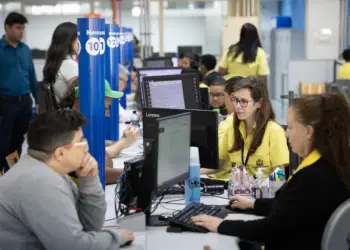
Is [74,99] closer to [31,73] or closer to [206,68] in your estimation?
[31,73]

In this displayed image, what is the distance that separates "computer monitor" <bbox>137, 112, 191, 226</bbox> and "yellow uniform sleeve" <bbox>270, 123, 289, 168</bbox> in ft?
2.75

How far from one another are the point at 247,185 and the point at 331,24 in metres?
7.89

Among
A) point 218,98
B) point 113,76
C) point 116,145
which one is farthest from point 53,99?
point 218,98

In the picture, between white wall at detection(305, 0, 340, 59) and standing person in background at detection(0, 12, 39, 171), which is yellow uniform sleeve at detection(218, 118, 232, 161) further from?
white wall at detection(305, 0, 340, 59)

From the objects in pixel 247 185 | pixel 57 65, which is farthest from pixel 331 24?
pixel 247 185

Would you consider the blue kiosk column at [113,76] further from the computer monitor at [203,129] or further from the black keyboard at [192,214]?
the black keyboard at [192,214]

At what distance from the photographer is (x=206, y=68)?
8914 mm

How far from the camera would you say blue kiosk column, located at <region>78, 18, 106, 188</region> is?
3.23 m

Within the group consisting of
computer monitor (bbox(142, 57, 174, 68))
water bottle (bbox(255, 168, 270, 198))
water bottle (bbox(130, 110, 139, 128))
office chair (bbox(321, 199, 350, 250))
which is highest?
computer monitor (bbox(142, 57, 174, 68))

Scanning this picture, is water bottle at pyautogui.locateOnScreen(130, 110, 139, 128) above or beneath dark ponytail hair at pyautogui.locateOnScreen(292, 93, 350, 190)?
beneath

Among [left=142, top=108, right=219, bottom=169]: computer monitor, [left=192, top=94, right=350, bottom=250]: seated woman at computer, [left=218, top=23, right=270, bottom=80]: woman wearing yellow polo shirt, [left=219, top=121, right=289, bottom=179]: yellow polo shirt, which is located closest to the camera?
[left=192, top=94, right=350, bottom=250]: seated woman at computer

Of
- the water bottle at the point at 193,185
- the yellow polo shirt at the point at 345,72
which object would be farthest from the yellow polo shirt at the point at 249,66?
the water bottle at the point at 193,185

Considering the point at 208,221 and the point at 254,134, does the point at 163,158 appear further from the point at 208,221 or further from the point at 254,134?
the point at 254,134

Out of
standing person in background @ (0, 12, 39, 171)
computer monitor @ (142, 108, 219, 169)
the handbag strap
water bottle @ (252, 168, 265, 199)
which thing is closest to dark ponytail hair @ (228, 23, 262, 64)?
standing person in background @ (0, 12, 39, 171)
